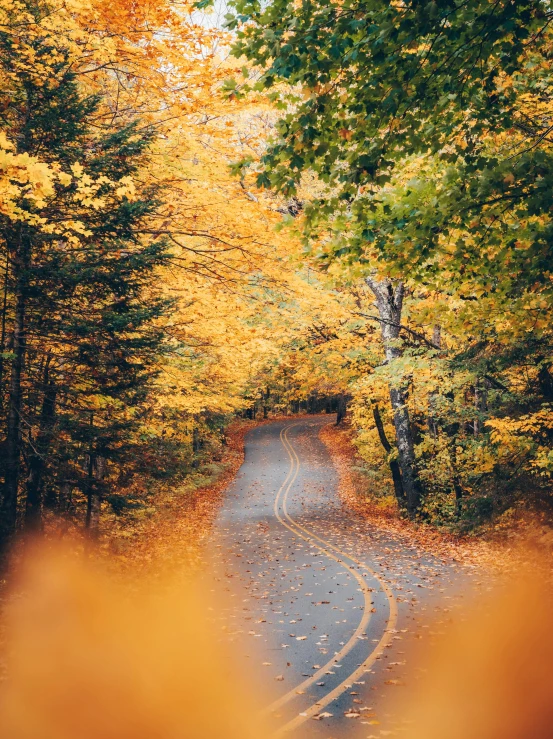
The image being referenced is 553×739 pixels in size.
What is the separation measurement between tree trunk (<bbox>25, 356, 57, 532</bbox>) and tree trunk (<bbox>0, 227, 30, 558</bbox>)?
294 mm

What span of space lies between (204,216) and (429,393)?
11.1 metres

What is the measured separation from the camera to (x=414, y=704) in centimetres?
658

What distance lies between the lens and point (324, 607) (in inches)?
426

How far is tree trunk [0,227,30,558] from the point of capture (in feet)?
30.3

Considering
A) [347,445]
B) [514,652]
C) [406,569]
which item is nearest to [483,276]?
[514,652]

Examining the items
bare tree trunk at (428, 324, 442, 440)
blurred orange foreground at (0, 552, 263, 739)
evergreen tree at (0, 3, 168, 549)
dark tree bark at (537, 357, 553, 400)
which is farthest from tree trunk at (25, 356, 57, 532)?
bare tree trunk at (428, 324, 442, 440)

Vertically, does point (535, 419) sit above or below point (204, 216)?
below

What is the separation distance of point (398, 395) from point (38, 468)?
12.8 meters

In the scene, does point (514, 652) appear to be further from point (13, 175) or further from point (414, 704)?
point (13, 175)

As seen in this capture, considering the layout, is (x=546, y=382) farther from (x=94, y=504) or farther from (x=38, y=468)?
(x=94, y=504)

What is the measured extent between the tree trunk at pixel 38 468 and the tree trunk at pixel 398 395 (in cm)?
1132

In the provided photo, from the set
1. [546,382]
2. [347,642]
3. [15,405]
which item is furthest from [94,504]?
[546,382]

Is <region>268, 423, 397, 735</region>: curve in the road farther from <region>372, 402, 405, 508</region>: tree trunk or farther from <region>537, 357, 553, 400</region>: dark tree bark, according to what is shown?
<region>537, 357, 553, 400</region>: dark tree bark

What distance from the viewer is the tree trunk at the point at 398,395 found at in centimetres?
1916
